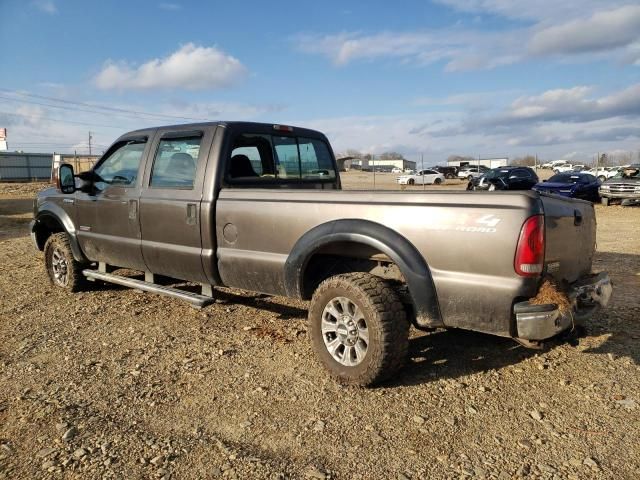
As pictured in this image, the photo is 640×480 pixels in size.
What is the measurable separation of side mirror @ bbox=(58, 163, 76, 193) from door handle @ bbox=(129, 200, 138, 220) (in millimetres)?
1212

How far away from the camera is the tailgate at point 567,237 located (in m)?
3.16

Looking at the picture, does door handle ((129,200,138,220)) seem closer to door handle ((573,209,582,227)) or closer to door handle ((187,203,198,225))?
door handle ((187,203,198,225))

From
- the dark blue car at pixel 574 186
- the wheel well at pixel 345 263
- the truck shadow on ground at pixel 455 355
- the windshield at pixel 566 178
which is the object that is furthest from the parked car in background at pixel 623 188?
the wheel well at pixel 345 263

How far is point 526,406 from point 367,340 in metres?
1.12

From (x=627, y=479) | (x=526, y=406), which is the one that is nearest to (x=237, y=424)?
(x=526, y=406)

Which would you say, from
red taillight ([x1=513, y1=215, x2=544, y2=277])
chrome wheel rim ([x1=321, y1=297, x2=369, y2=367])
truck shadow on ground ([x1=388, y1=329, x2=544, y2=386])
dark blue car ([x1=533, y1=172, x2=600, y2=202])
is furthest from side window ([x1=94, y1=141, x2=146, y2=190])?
dark blue car ([x1=533, y1=172, x2=600, y2=202])

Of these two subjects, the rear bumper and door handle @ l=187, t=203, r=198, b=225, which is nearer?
the rear bumper

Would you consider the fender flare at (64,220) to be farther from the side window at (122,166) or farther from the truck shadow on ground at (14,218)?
the truck shadow on ground at (14,218)

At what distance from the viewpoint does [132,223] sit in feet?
16.9

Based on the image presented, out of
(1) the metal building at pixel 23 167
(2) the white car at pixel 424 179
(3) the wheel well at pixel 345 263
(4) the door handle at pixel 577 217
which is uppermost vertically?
(1) the metal building at pixel 23 167

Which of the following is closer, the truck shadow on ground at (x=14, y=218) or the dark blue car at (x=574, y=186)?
the truck shadow on ground at (x=14, y=218)

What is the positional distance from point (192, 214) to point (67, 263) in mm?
2553

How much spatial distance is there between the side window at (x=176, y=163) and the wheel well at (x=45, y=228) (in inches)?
87.2

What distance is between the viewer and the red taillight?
2.99 meters
